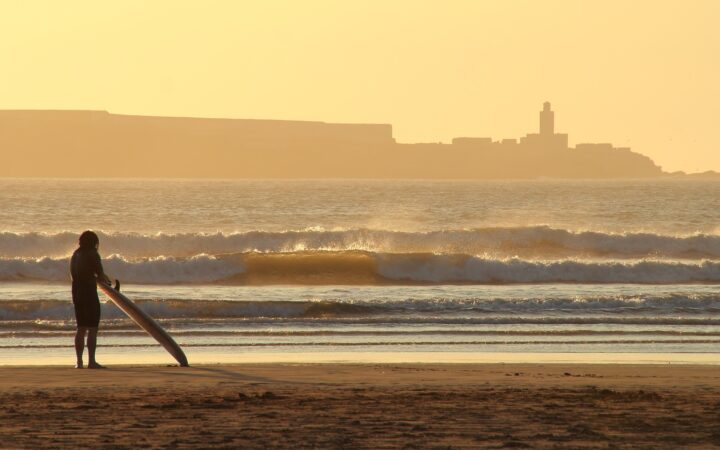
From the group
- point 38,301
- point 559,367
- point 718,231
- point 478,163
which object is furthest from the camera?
point 478,163

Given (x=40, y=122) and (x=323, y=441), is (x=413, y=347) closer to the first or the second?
(x=323, y=441)

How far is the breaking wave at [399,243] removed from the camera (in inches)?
1660

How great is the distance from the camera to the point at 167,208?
78312 millimetres

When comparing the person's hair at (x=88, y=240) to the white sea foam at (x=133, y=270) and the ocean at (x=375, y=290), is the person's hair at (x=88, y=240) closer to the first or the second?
the ocean at (x=375, y=290)

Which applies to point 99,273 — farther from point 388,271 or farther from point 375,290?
point 388,271

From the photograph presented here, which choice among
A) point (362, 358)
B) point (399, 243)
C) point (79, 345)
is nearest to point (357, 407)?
point (79, 345)

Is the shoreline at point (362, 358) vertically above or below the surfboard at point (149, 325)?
below

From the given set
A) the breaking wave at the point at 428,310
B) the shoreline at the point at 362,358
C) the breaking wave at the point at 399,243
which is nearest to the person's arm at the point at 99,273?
the shoreline at the point at 362,358

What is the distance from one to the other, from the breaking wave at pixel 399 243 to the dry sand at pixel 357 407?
29124 millimetres

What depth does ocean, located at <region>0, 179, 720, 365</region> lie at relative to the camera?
16406 mm

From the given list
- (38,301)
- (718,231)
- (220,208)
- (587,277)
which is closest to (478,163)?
(220,208)

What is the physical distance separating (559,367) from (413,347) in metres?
2.99

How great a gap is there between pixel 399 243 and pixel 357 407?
36521 mm

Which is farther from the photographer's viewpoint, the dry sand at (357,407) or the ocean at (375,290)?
the ocean at (375,290)
